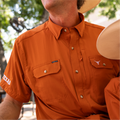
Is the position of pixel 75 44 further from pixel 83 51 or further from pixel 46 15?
pixel 46 15

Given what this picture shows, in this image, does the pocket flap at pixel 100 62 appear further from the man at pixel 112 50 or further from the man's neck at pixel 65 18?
the man's neck at pixel 65 18

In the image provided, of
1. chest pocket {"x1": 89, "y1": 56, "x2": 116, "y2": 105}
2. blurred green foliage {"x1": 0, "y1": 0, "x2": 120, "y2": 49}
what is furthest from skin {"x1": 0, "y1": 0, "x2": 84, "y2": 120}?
blurred green foliage {"x1": 0, "y1": 0, "x2": 120, "y2": 49}

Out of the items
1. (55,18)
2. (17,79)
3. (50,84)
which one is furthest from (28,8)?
(50,84)

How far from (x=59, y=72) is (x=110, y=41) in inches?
17.6

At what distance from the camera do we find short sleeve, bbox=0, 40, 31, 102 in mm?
1294

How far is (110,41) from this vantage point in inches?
44.1

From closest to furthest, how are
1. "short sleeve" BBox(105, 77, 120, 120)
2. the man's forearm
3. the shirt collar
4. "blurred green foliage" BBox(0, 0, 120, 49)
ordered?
1. "short sleeve" BBox(105, 77, 120, 120)
2. the man's forearm
3. the shirt collar
4. "blurred green foliage" BBox(0, 0, 120, 49)

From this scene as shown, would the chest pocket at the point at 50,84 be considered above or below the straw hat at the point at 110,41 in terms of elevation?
below

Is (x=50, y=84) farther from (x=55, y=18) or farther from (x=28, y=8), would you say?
(x=28, y=8)

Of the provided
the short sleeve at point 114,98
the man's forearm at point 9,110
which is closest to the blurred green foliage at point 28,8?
the man's forearm at point 9,110

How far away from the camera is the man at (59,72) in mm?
1228

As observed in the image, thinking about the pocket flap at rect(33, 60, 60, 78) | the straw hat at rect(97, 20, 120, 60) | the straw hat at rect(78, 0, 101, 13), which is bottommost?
the pocket flap at rect(33, 60, 60, 78)

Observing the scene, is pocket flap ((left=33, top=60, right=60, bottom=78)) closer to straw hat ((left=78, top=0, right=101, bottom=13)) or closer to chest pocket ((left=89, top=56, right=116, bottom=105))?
chest pocket ((left=89, top=56, right=116, bottom=105))

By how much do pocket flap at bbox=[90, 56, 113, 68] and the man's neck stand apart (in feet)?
1.23
